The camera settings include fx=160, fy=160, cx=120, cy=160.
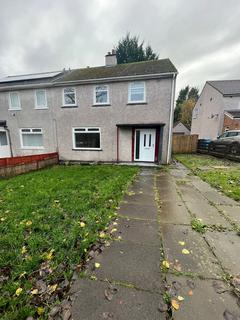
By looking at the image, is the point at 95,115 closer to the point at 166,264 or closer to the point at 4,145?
the point at 4,145

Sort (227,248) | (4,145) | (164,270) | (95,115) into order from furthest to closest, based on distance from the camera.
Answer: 1. (4,145)
2. (95,115)
3. (227,248)
4. (164,270)

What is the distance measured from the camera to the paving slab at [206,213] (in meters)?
3.25

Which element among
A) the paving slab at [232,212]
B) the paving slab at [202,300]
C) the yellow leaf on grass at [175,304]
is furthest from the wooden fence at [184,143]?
the yellow leaf on grass at [175,304]

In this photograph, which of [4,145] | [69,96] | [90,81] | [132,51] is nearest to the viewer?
[90,81]

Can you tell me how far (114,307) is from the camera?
1.61 metres

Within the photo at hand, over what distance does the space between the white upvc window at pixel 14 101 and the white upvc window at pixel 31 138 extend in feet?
5.48

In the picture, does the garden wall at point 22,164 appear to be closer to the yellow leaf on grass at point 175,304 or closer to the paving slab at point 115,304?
the paving slab at point 115,304

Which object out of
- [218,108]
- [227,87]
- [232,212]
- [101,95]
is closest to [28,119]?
[101,95]

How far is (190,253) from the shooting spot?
93.0 inches

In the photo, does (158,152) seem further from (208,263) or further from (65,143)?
(208,263)

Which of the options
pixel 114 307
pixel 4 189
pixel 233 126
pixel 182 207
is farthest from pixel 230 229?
pixel 233 126

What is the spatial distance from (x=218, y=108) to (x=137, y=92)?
613 inches

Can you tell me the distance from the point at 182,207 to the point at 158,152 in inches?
240

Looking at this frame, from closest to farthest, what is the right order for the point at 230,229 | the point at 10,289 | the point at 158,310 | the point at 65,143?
1. the point at 158,310
2. the point at 10,289
3. the point at 230,229
4. the point at 65,143
